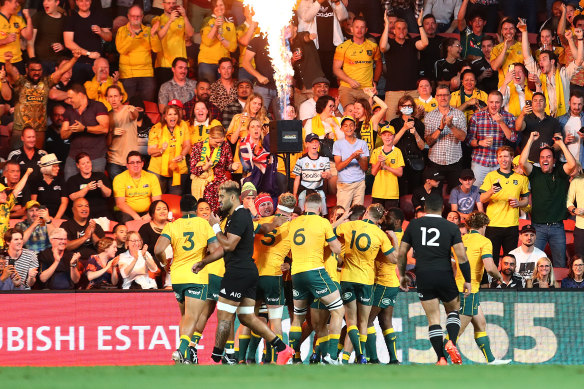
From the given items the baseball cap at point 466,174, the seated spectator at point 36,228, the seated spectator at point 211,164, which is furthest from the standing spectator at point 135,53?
the baseball cap at point 466,174

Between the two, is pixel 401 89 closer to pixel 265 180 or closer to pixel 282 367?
pixel 265 180

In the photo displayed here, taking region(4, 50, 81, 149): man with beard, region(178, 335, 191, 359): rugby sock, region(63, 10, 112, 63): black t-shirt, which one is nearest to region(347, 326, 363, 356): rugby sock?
region(178, 335, 191, 359): rugby sock

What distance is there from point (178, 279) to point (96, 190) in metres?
4.40

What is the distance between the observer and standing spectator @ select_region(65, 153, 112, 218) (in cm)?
1717

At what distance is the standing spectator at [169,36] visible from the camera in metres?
19.5

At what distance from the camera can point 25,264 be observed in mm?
15609

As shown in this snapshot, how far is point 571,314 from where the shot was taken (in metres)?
15.5

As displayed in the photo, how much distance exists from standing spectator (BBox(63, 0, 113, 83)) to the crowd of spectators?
0.03m

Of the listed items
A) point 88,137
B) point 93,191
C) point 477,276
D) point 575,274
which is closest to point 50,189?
point 93,191

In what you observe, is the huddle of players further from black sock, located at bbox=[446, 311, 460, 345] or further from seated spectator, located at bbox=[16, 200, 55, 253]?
seated spectator, located at bbox=[16, 200, 55, 253]

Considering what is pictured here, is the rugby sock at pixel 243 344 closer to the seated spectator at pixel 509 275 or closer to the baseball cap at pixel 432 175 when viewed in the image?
the seated spectator at pixel 509 275

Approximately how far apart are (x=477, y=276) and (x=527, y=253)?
8.07ft

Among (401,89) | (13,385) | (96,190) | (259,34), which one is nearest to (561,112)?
(401,89)

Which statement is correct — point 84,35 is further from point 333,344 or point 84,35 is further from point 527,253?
point 527,253
